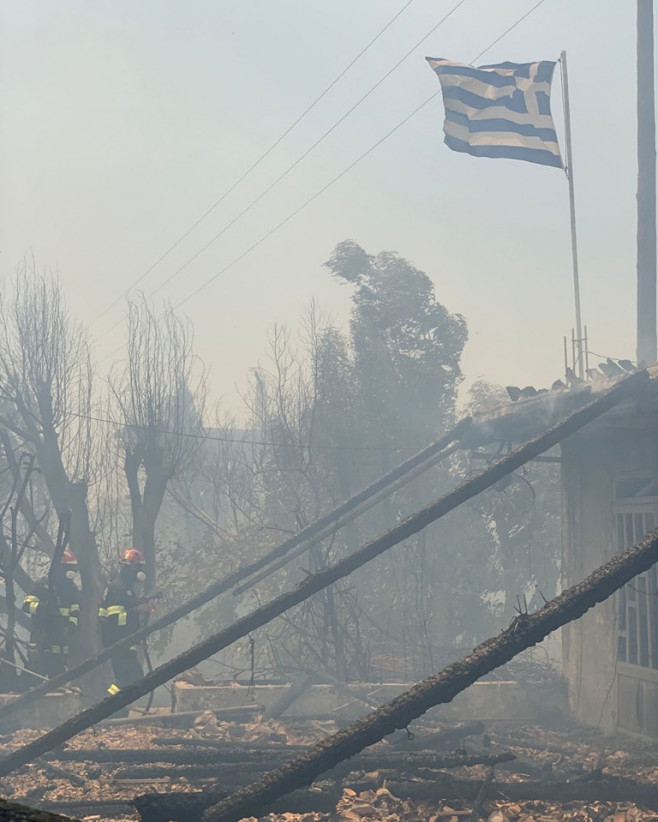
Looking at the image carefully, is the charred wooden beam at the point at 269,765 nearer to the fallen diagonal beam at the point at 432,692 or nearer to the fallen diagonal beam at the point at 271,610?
the fallen diagonal beam at the point at 271,610

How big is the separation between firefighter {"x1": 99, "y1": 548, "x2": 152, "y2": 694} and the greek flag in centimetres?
830

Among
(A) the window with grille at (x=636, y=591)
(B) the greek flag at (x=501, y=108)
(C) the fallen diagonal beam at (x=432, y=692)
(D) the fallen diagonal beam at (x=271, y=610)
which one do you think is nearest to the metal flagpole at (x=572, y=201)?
(B) the greek flag at (x=501, y=108)

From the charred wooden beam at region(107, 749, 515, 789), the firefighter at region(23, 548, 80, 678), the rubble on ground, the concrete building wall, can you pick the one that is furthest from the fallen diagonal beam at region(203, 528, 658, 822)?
the firefighter at region(23, 548, 80, 678)

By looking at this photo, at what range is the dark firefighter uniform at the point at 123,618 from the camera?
39.9ft

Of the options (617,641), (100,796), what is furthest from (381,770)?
(617,641)

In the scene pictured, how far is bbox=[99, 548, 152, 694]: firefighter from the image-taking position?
12.1m

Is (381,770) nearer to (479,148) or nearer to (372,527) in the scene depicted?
(479,148)

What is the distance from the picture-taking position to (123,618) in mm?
12188

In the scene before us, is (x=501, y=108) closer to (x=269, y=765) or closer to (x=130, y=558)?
(x=130, y=558)

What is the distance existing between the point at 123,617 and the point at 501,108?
967 cm

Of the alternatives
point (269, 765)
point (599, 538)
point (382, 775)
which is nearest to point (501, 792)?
point (382, 775)

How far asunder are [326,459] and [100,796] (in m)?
19.9

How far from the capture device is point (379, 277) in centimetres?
3094

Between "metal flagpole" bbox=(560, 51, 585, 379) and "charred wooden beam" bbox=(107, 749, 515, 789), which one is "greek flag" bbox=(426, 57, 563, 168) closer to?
"metal flagpole" bbox=(560, 51, 585, 379)
